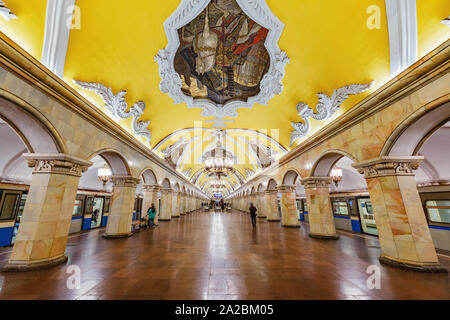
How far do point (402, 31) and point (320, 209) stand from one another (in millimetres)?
5599

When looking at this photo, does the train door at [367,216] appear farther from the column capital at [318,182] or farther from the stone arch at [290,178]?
the stone arch at [290,178]

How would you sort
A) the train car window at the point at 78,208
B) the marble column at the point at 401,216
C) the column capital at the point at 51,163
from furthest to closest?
the train car window at the point at 78,208 < the column capital at the point at 51,163 < the marble column at the point at 401,216

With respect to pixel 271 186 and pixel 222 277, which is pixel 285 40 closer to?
pixel 222 277

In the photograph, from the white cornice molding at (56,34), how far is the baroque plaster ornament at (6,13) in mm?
509

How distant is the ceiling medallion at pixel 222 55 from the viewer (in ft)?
13.9

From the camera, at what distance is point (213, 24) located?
459 cm

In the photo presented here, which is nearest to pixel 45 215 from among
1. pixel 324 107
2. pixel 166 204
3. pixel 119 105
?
pixel 119 105

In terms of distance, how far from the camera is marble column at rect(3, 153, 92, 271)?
3422mm

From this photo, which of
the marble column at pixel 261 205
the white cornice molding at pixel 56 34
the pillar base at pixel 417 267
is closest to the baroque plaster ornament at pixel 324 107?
the pillar base at pixel 417 267

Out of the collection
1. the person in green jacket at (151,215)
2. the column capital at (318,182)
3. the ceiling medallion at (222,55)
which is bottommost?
the person in green jacket at (151,215)

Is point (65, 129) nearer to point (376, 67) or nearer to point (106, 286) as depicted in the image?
point (106, 286)
